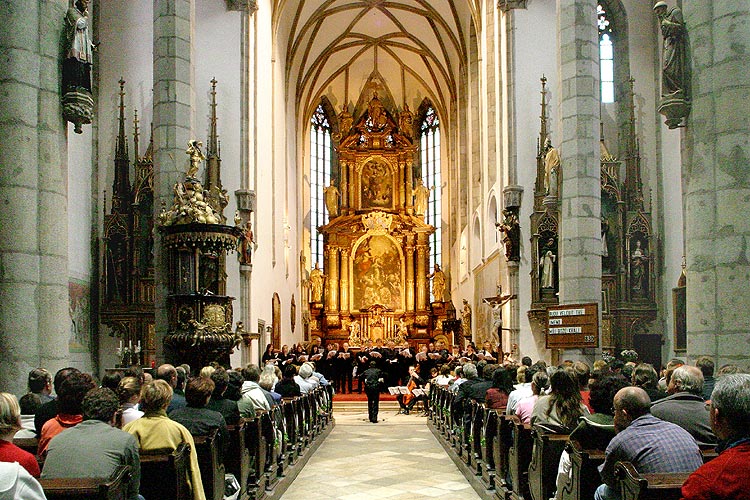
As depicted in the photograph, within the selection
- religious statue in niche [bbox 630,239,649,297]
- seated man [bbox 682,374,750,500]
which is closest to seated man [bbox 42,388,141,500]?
seated man [bbox 682,374,750,500]

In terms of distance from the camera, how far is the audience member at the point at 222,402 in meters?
7.70

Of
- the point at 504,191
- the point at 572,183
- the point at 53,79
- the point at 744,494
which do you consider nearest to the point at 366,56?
the point at 504,191

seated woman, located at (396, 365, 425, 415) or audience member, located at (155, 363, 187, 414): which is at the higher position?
audience member, located at (155, 363, 187, 414)

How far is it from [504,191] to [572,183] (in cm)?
841

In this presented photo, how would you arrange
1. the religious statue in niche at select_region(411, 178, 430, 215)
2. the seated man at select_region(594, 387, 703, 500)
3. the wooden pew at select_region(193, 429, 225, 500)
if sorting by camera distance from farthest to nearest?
the religious statue in niche at select_region(411, 178, 430, 215) < the wooden pew at select_region(193, 429, 225, 500) < the seated man at select_region(594, 387, 703, 500)

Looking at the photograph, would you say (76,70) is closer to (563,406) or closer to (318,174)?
(563,406)

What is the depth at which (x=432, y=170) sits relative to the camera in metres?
43.0

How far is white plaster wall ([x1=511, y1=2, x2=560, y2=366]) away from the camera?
69.9ft

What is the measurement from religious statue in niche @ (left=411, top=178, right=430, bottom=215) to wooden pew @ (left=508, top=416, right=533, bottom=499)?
110 feet

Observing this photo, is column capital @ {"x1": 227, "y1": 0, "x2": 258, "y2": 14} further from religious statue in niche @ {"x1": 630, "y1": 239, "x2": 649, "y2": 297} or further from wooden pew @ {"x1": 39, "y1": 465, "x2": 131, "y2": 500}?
wooden pew @ {"x1": 39, "y1": 465, "x2": 131, "y2": 500}

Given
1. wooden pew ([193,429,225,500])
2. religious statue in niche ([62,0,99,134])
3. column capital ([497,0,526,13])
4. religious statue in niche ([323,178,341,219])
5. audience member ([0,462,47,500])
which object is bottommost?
wooden pew ([193,429,225,500])

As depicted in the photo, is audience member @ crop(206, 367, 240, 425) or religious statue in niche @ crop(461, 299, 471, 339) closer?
audience member @ crop(206, 367, 240, 425)

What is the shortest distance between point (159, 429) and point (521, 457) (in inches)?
148

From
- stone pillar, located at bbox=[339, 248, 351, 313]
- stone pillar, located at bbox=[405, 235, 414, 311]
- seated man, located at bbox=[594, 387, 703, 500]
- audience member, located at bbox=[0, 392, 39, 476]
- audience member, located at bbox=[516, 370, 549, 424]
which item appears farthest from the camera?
stone pillar, located at bbox=[339, 248, 351, 313]
